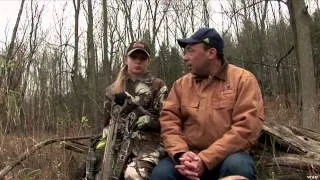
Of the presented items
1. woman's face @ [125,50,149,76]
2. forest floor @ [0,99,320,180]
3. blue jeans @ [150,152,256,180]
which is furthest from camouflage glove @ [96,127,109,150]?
forest floor @ [0,99,320,180]

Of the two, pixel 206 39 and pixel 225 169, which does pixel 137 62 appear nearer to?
pixel 206 39

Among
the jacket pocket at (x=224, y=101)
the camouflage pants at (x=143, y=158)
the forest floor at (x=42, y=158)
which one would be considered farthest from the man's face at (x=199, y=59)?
the forest floor at (x=42, y=158)

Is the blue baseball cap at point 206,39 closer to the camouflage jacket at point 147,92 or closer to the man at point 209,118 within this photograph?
the man at point 209,118

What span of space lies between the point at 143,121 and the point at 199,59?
0.80m

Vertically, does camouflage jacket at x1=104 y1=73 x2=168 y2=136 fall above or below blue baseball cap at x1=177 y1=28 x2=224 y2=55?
below

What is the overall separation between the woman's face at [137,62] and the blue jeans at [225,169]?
39.9 inches

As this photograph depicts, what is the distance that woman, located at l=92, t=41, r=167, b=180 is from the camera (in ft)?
13.3

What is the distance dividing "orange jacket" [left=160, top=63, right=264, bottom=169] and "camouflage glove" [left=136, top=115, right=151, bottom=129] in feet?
1.18

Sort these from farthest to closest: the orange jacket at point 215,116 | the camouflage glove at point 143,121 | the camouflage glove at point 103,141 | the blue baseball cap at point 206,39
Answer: the camouflage glove at point 103,141 → the camouflage glove at point 143,121 → the blue baseball cap at point 206,39 → the orange jacket at point 215,116

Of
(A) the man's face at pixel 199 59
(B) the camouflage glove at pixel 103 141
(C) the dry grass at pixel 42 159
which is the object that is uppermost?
(A) the man's face at pixel 199 59

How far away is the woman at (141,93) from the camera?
404cm

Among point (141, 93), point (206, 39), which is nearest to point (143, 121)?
point (141, 93)

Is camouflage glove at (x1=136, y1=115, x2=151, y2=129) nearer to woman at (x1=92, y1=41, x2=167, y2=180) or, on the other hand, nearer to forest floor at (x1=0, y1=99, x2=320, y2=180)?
woman at (x1=92, y1=41, x2=167, y2=180)

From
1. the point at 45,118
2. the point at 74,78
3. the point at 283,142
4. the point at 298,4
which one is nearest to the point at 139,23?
the point at 74,78
